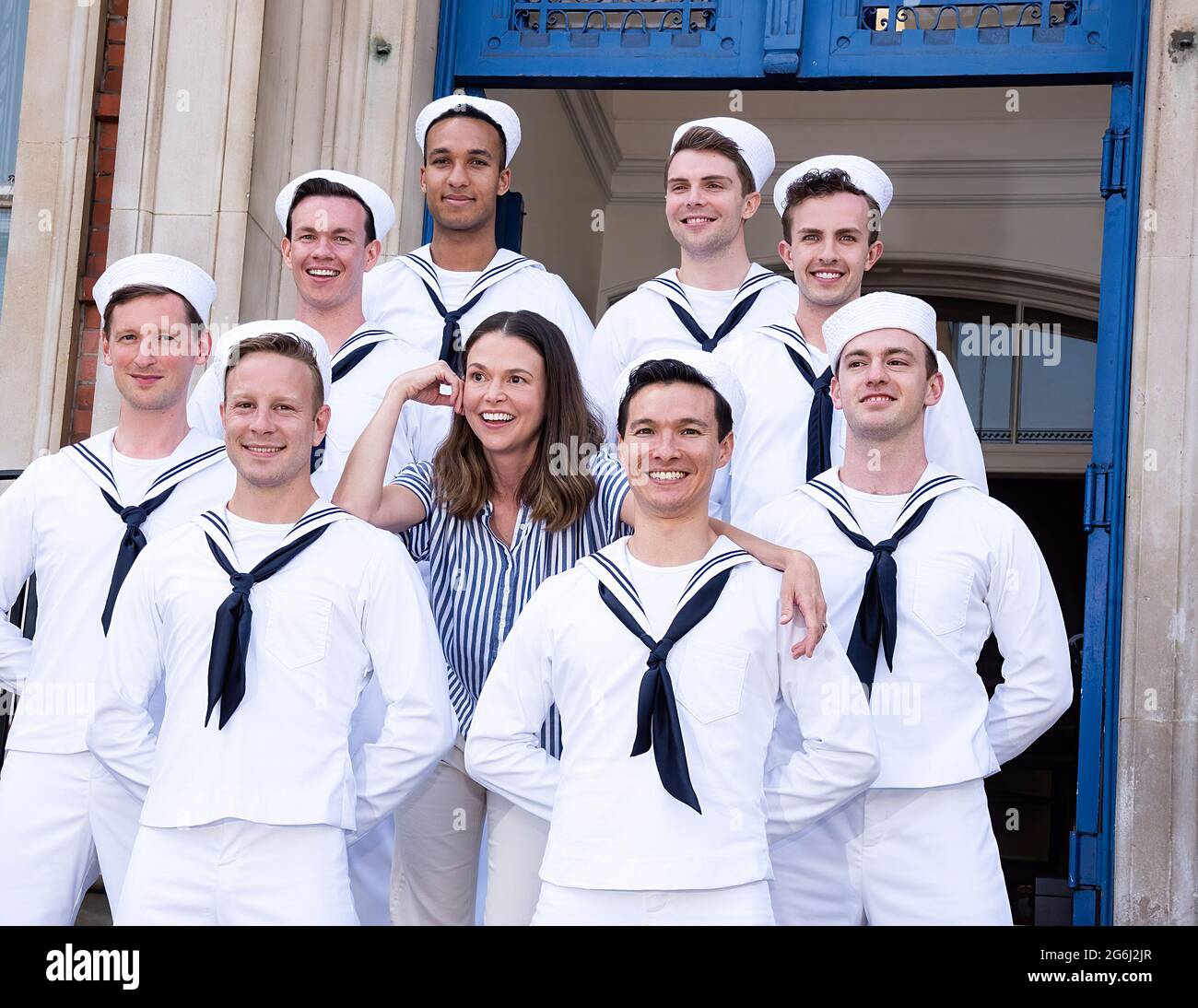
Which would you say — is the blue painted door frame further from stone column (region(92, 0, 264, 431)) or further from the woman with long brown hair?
the woman with long brown hair

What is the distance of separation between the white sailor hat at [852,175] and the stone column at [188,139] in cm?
209

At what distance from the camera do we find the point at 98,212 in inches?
255

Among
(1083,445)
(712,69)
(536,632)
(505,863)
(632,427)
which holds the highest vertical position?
(712,69)

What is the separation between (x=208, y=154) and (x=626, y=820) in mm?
3572

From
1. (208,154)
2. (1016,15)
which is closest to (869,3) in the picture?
(1016,15)

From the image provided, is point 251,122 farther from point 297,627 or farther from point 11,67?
point 297,627

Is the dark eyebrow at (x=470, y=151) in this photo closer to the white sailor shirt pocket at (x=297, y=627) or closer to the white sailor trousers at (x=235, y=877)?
the white sailor shirt pocket at (x=297, y=627)

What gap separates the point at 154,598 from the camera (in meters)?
3.99

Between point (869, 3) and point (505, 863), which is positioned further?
point (869, 3)

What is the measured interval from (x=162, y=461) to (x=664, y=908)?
182 cm

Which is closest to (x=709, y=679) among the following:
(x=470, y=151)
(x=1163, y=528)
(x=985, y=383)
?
(x=470, y=151)

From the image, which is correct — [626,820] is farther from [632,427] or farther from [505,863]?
[632,427]

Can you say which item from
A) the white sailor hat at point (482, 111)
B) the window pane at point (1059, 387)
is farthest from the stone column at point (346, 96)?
the window pane at point (1059, 387)

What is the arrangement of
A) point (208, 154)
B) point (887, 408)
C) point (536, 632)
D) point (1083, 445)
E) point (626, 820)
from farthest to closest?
point (1083, 445) → point (208, 154) → point (887, 408) → point (536, 632) → point (626, 820)
